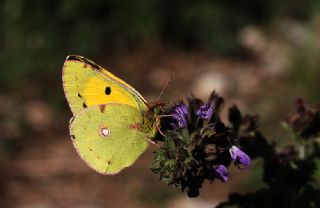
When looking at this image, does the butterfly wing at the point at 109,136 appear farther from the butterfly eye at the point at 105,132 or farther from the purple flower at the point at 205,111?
the purple flower at the point at 205,111

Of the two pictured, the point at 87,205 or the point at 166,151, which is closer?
the point at 166,151

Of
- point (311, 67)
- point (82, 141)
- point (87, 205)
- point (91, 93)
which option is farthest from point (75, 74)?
point (311, 67)

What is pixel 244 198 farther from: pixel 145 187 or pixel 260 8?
pixel 260 8

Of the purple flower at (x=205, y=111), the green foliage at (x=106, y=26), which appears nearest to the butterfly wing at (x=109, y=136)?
the purple flower at (x=205, y=111)

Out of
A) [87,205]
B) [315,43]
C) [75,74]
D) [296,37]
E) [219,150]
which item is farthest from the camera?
[296,37]

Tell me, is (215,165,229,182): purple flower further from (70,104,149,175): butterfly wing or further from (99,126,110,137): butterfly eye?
(99,126,110,137): butterfly eye

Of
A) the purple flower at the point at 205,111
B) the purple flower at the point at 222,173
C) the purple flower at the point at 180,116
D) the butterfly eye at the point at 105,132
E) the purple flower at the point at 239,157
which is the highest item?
the purple flower at the point at 205,111

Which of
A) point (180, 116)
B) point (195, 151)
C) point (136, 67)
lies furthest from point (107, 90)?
point (136, 67)
